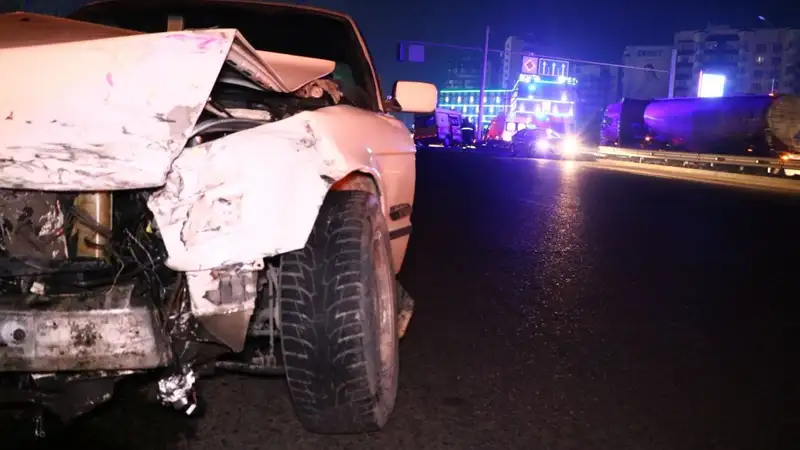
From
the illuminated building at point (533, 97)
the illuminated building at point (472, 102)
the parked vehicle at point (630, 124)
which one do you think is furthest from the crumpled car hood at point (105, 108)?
the illuminated building at point (472, 102)

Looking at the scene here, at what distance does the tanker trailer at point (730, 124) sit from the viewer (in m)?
27.1

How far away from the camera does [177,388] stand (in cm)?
246

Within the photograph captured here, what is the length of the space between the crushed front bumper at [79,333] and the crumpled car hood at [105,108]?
0.35 m

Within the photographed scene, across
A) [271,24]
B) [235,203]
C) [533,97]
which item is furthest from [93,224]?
[533,97]

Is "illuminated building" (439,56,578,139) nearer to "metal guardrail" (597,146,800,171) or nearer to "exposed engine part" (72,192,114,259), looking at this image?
"metal guardrail" (597,146,800,171)

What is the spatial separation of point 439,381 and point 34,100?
2.17 meters

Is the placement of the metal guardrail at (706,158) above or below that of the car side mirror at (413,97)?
below

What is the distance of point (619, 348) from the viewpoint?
4.22 metres

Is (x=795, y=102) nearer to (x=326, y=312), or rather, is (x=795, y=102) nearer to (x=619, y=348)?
(x=619, y=348)

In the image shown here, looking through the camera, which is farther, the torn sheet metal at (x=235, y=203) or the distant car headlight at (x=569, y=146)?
the distant car headlight at (x=569, y=146)

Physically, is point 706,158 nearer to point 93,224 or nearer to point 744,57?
point 93,224

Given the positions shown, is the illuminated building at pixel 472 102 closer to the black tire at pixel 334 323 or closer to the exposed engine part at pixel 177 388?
the black tire at pixel 334 323

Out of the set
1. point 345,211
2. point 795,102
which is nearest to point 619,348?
point 345,211

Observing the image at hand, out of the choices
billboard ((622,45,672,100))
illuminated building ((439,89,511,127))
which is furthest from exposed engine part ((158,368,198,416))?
billboard ((622,45,672,100))
